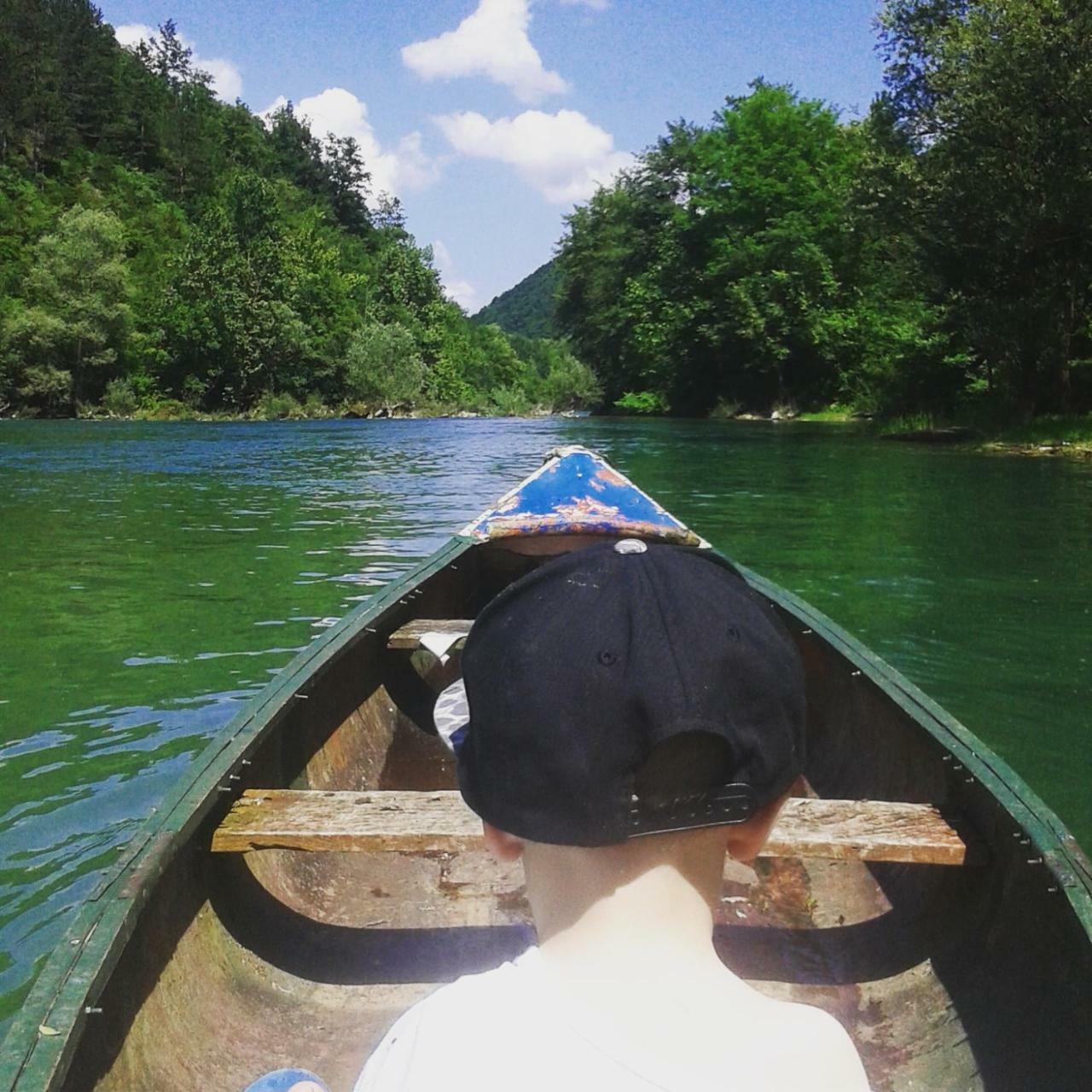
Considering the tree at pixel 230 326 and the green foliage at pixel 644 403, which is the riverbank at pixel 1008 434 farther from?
the tree at pixel 230 326

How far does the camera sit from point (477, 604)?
6.75 m

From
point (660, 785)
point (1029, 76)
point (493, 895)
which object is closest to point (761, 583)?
point (493, 895)

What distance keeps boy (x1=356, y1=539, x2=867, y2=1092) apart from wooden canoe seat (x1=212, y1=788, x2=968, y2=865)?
1.98 m

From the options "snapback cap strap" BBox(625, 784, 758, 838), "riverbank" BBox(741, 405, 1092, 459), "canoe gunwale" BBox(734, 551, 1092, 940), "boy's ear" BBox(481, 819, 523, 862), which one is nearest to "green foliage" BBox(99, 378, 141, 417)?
"riverbank" BBox(741, 405, 1092, 459)

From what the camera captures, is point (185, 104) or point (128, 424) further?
point (185, 104)

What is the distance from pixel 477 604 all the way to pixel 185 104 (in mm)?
115402

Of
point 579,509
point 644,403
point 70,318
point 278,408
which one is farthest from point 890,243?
point 70,318

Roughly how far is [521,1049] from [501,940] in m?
2.65

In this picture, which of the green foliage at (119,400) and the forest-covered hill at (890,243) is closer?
the forest-covered hill at (890,243)

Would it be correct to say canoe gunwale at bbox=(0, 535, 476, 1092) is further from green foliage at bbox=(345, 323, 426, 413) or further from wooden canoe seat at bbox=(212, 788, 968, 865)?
green foliage at bbox=(345, 323, 426, 413)

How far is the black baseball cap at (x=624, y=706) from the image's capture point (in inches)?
40.0

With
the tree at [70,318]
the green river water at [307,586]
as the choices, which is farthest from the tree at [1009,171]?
the tree at [70,318]

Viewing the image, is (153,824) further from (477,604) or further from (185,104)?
(185,104)

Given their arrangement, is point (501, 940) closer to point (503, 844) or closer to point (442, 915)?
point (442, 915)
